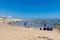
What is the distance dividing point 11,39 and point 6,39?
1.38 ft

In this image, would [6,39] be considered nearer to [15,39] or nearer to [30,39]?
[15,39]

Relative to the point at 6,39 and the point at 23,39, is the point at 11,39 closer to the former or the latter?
the point at 6,39

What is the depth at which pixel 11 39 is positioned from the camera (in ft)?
33.7

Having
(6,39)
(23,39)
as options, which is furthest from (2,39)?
(23,39)

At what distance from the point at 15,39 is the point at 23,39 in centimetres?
72

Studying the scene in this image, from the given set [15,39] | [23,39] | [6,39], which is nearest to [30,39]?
[23,39]

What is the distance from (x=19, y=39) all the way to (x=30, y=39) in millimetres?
978

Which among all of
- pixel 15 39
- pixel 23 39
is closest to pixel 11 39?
pixel 15 39

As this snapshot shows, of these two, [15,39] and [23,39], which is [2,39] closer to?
[15,39]

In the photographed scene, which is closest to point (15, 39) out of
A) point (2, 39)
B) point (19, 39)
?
point (19, 39)

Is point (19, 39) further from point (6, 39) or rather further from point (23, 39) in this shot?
point (6, 39)

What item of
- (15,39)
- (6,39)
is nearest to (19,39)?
(15,39)

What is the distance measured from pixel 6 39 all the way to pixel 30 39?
210 cm

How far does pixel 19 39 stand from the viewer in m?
10.6
